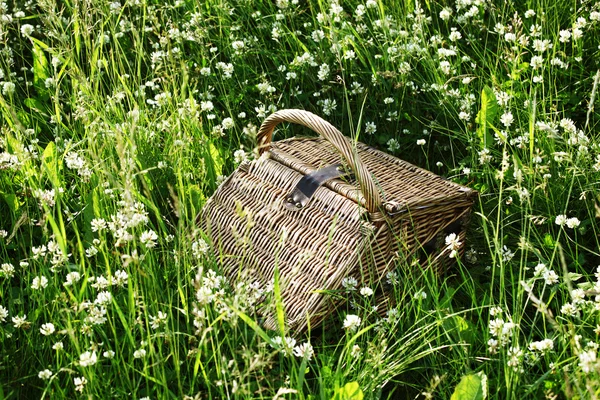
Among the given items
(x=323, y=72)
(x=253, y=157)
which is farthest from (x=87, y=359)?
(x=323, y=72)

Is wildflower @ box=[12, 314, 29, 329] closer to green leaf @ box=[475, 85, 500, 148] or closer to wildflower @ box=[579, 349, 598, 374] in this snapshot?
wildflower @ box=[579, 349, 598, 374]

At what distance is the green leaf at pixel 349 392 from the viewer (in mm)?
2000

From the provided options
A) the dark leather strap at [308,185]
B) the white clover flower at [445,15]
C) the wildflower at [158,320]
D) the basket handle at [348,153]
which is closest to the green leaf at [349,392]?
the wildflower at [158,320]

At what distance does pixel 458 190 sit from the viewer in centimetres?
260

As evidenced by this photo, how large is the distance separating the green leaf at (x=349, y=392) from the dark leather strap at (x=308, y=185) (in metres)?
0.73

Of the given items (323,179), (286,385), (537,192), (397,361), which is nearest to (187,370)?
(286,385)

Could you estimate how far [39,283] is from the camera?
228 cm

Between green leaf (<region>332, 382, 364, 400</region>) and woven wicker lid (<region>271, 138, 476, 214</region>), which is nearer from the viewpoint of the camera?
green leaf (<region>332, 382, 364, 400</region>)

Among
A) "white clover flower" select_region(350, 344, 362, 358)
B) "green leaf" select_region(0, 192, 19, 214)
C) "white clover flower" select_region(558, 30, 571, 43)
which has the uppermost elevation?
"white clover flower" select_region(558, 30, 571, 43)

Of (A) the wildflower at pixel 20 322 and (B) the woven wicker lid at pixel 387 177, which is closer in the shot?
(A) the wildflower at pixel 20 322

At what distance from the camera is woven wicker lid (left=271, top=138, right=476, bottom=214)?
2510 millimetres

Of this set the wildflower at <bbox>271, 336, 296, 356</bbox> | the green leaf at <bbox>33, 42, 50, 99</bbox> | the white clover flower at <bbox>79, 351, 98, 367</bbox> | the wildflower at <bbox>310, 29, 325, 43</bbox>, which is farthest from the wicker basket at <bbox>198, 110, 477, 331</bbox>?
the green leaf at <bbox>33, 42, 50, 99</bbox>

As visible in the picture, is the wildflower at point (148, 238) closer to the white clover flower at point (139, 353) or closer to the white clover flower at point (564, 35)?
the white clover flower at point (139, 353)

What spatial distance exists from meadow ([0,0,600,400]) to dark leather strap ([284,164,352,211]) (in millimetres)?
308
